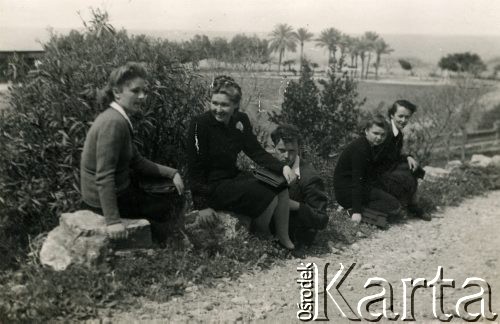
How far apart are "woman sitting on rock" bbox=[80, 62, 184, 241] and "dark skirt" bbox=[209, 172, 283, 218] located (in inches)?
18.5

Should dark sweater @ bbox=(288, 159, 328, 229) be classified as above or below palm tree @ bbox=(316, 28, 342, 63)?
below

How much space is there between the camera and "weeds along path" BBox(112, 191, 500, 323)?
3.75m

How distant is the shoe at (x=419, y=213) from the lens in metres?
6.35

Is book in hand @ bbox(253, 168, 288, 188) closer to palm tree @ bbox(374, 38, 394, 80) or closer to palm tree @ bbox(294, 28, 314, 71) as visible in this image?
palm tree @ bbox(294, 28, 314, 71)

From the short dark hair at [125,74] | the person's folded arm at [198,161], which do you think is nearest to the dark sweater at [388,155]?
the person's folded arm at [198,161]

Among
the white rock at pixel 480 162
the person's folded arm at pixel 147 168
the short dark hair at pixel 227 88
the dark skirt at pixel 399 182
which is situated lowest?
the white rock at pixel 480 162

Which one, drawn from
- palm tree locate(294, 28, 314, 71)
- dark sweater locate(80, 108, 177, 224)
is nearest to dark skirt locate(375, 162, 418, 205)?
palm tree locate(294, 28, 314, 71)

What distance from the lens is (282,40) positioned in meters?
8.73

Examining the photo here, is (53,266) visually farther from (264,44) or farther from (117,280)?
(264,44)

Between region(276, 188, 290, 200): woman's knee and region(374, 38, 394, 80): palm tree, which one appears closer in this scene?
region(276, 188, 290, 200): woman's knee

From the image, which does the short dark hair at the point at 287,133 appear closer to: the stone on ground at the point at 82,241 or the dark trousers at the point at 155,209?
the dark trousers at the point at 155,209

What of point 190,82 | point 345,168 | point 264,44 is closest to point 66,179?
point 190,82

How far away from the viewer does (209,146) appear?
186 inches

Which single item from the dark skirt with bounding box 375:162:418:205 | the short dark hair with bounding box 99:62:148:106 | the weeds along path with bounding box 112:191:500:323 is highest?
the short dark hair with bounding box 99:62:148:106
